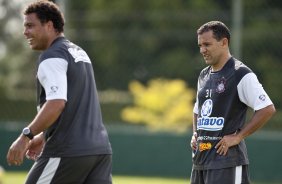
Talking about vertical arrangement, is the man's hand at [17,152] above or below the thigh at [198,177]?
above

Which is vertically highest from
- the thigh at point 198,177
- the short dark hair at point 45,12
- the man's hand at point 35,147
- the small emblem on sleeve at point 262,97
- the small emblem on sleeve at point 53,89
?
the short dark hair at point 45,12

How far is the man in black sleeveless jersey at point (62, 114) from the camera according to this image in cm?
675

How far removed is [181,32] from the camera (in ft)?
85.9

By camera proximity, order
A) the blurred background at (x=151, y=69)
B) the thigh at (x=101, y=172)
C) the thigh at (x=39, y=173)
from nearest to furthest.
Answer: the thigh at (x=39, y=173) → the thigh at (x=101, y=172) → the blurred background at (x=151, y=69)

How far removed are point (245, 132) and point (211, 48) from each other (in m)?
0.79

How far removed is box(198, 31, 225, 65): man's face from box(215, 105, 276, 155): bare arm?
0.60 meters

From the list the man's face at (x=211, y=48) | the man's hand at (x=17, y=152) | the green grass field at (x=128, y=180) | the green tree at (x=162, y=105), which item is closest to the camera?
the man's hand at (x=17, y=152)

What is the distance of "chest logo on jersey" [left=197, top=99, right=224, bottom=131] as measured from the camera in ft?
24.3

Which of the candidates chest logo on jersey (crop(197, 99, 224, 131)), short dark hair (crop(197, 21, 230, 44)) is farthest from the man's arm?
short dark hair (crop(197, 21, 230, 44))

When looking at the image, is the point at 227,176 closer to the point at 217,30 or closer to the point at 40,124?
the point at 217,30

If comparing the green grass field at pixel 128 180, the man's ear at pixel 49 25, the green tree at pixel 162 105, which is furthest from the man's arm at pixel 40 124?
the green tree at pixel 162 105

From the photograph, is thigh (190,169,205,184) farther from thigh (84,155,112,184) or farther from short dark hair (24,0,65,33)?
short dark hair (24,0,65,33)

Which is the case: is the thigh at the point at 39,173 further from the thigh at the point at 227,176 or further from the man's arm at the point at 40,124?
the thigh at the point at 227,176

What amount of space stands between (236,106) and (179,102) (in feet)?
49.7
